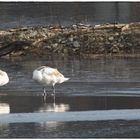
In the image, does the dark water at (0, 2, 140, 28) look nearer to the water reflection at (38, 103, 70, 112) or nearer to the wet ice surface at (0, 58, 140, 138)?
the wet ice surface at (0, 58, 140, 138)

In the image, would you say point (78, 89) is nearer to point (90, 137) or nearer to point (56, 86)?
point (56, 86)

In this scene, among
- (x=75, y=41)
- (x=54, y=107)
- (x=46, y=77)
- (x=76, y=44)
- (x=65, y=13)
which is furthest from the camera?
(x=65, y=13)

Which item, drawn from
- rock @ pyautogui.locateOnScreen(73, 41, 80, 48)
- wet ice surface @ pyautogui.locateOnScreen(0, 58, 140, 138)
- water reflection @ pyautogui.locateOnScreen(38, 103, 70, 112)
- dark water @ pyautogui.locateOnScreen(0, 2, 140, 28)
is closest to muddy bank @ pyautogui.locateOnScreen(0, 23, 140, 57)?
rock @ pyautogui.locateOnScreen(73, 41, 80, 48)

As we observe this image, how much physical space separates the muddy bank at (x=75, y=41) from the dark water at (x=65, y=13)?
10.4ft

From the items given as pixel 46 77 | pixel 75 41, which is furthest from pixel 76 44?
pixel 46 77

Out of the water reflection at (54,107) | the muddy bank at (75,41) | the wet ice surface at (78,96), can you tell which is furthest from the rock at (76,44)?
the water reflection at (54,107)

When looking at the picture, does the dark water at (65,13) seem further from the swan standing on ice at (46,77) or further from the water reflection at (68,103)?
the water reflection at (68,103)

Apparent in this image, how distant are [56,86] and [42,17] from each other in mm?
12548

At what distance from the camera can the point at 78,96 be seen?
45.1ft

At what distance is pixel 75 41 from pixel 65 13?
8489 mm

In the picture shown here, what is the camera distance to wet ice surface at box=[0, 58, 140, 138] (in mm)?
10344

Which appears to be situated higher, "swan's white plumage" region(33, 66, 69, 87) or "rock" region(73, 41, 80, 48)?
"rock" region(73, 41, 80, 48)

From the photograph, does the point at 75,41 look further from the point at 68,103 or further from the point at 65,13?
the point at 65,13

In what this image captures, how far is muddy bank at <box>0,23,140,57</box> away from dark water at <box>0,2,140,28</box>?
3.17 m
